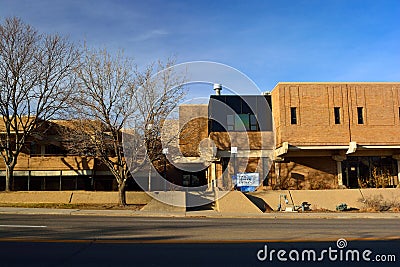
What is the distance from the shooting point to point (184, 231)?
41.1 ft

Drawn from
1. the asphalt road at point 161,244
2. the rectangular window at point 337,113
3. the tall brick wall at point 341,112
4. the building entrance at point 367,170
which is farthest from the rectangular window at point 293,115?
the asphalt road at point 161,244

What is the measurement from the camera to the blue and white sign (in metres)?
28.0

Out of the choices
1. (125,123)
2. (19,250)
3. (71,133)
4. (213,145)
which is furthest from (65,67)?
(19,250)

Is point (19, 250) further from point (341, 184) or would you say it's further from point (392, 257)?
point (341, 184)

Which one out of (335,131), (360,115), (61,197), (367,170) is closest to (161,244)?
(61,197)

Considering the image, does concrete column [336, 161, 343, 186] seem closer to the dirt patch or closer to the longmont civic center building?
the longmont civic center building

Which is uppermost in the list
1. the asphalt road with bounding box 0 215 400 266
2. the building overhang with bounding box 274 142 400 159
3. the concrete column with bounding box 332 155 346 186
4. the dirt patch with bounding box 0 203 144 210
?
the building overhang with bounding box 274 142 400 159

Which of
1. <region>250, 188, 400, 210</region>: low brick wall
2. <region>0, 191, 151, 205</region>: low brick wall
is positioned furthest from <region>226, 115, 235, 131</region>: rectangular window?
<region>0, 191, 151, 205</region>: low brick wall


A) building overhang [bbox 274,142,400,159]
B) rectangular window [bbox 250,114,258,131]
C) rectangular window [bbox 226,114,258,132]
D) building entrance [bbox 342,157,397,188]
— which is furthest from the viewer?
rectangular window [bbox 250,114,258,131]

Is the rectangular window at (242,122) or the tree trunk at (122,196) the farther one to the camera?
the rectangular window at (242,122)

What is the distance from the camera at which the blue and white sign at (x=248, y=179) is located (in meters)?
28.0

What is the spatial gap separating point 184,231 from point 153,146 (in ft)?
35.6

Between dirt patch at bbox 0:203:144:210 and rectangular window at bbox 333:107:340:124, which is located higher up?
rectangular window at bbox 333:107:340:124

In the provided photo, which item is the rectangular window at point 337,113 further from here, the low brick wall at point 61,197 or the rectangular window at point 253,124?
the low brick wall at point 61,197
